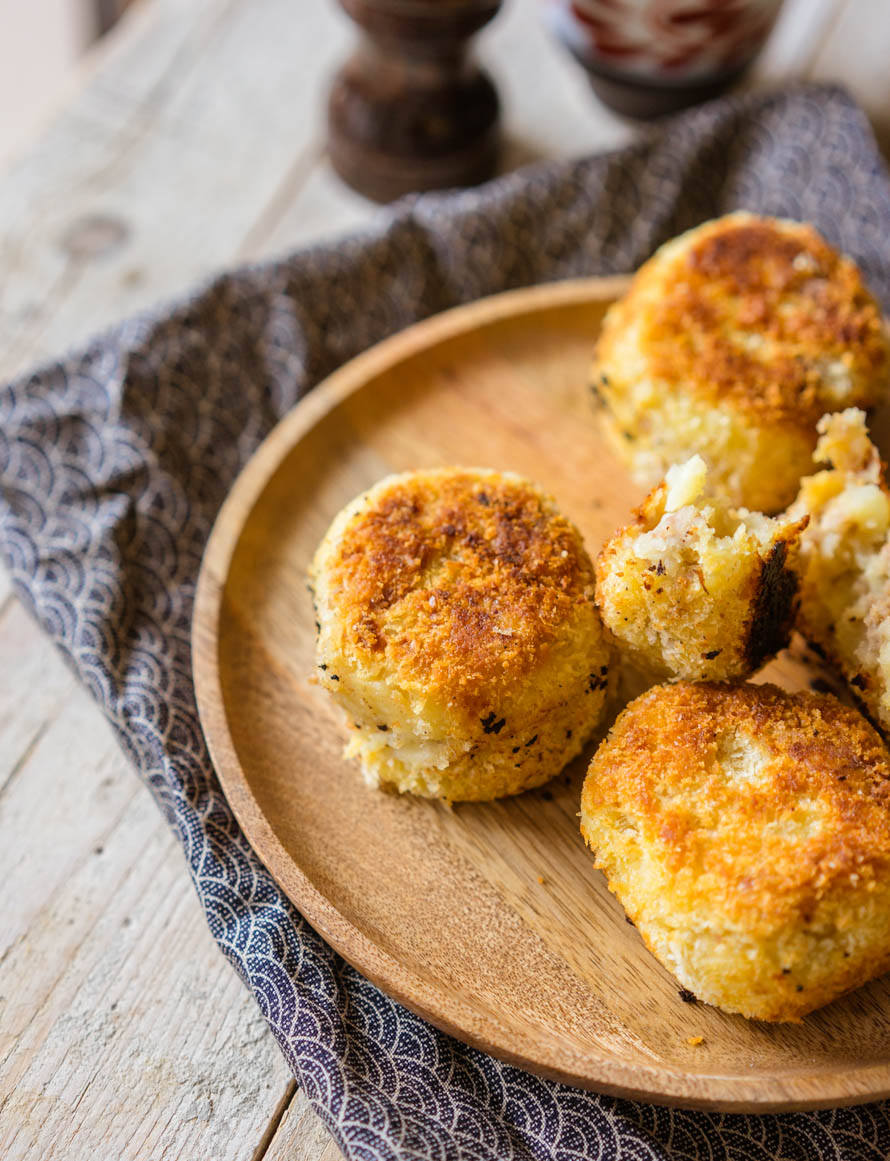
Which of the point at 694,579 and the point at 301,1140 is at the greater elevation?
the point at 694,579

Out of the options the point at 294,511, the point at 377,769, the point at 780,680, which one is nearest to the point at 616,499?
the point at 780,680

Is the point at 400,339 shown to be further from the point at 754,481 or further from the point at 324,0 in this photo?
the point at 324,0

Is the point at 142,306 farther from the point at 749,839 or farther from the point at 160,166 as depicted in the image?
the point at 749,839

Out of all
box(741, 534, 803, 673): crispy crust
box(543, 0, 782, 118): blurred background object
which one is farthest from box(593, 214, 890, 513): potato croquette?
box(543, 0, 782, 118): blurred background object

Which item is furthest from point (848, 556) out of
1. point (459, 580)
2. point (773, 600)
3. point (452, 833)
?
point (452, 833)

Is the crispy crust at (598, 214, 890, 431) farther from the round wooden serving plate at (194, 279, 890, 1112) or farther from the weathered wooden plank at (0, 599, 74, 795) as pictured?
the weathered wooden plank at (0, 599, 74, 795)

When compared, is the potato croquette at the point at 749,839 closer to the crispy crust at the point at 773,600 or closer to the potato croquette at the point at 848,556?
the crispy crust at the point at 773,600

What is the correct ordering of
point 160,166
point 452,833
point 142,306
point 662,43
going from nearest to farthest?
point 452,833 → point 142,306 → point 662,43 → point 160,166

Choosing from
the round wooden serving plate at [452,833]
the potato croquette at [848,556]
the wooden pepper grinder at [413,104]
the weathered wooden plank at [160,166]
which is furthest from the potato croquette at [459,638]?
the wooden pepper grinder at [413,104]
